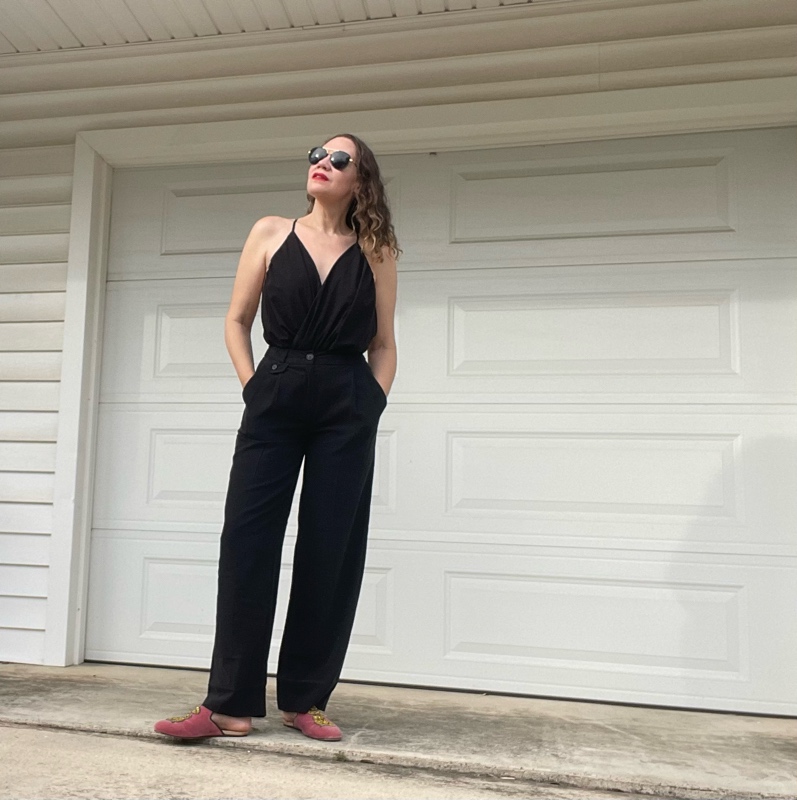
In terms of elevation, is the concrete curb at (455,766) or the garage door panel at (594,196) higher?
the garage door panel at (594,196)

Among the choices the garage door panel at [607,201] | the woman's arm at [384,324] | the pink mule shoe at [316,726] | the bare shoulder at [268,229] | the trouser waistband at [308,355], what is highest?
the garage door panel at [607,201]

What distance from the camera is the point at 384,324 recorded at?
2.25 m

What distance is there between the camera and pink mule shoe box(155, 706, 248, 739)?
203cm

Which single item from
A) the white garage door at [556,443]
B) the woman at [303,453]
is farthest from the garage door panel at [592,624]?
the woman at [303,453]

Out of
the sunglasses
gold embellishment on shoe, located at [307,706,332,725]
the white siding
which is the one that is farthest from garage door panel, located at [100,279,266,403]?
gold embellishment on shoe, located at [307,706,332,725]

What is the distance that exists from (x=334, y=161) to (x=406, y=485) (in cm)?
124

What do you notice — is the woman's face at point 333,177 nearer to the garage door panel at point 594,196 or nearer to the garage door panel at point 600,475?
the garage door panel at point 594,196

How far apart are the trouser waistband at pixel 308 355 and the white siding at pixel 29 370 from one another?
56.6 inches

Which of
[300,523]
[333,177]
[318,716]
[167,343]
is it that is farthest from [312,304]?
[167,343]

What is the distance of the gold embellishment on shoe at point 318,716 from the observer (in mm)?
2128

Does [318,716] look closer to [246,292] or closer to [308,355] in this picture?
[308,355]

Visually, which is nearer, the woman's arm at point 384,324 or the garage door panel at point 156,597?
the woman's arm at point 384,324

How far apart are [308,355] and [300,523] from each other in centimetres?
43

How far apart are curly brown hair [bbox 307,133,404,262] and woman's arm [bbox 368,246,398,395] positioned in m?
0.04
